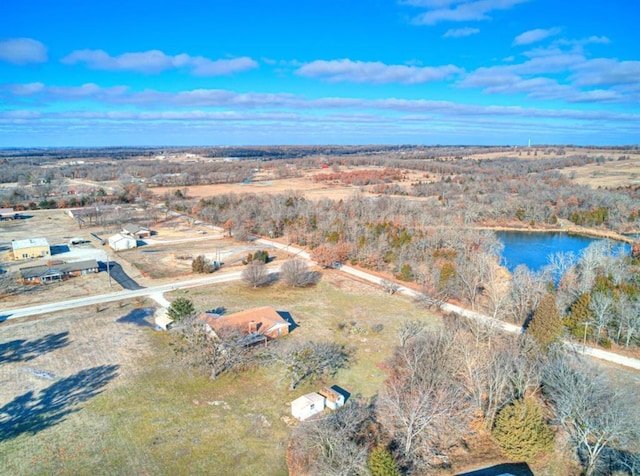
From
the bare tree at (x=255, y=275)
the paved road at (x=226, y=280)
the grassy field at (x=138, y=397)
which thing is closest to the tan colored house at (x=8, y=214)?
the paved road at (x=226, y=280)

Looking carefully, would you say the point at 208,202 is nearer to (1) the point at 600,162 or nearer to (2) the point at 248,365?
(2) the point at 248,365

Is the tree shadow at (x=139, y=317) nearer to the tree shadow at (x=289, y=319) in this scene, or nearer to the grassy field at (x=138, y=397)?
the grassy field at (x=138, y=397)

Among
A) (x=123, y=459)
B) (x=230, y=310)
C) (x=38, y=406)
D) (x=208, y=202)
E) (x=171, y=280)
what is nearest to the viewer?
(x=123, y=459)

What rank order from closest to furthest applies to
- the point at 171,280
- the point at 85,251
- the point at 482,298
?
1. the point at 482,298
2. the point at 171,280
3. the point at 85,251

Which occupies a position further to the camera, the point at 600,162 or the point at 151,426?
the point at 600,162

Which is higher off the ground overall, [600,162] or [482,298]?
[600,162]

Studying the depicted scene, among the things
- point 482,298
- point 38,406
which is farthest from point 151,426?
point 482,298

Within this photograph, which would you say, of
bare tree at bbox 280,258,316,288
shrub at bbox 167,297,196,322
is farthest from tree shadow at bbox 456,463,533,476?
bare tree at bbox 280,258,316,288
